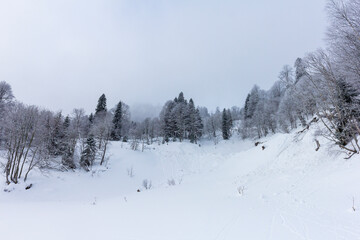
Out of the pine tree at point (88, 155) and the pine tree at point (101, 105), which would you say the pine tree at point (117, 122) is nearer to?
the pine tree at point (101, 105)

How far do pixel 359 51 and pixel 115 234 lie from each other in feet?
46.5

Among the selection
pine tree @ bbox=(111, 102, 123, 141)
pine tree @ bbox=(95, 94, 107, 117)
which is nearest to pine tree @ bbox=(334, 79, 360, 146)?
pine tree @ bbox=(111, 102, 123, 141)

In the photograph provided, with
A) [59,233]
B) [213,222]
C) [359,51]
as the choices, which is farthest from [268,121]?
[59,233]

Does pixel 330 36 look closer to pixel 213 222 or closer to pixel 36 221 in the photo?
pixel 213 222

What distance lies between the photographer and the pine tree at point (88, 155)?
21.3 meters

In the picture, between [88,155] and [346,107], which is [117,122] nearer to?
[88,155]

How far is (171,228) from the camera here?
3.95 metres

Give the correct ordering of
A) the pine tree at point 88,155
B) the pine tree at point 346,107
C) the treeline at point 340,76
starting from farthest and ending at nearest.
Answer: the pine tree at point 88,155
the pine tree at point 346,107
the treeline at point 340,76

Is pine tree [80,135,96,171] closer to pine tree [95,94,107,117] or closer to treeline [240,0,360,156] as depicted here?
pine tree [95,94,107,117]

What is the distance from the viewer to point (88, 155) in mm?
21797

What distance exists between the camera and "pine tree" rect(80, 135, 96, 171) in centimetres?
2133

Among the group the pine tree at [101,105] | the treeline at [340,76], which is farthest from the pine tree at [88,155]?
the treeline at [340,76]

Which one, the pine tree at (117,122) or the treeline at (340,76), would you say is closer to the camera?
the treeline at (340,76)

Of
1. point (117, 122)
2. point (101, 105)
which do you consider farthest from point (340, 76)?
point (101, 105)
